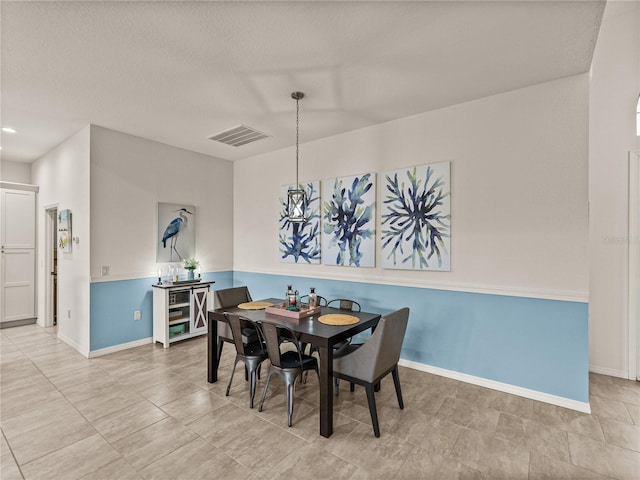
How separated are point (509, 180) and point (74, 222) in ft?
16.9

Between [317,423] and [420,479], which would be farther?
[317,423]

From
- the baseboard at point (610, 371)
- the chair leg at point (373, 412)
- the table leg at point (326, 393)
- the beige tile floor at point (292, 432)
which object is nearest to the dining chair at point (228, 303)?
the beige tile floor at point (292, 432)

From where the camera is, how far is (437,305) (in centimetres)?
341

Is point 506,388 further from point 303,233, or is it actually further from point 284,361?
point 303,233

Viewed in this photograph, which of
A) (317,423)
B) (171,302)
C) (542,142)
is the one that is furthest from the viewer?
(171,302)

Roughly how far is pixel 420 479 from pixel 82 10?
139 inches

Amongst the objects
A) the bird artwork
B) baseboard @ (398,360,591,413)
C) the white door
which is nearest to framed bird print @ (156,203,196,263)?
the bird artwork

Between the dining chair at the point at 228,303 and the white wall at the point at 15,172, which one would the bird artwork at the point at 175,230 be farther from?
the white wall at the point at 15,172

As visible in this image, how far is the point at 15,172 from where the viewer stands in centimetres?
555

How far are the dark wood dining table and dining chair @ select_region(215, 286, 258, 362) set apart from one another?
0.07 m

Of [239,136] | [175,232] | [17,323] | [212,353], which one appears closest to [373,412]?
[212,353]

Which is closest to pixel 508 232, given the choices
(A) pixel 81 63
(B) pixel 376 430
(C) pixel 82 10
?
(B) pixel 376 430

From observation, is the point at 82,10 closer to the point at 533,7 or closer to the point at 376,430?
the point at 533,7

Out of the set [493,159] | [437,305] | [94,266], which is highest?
[493,159]
